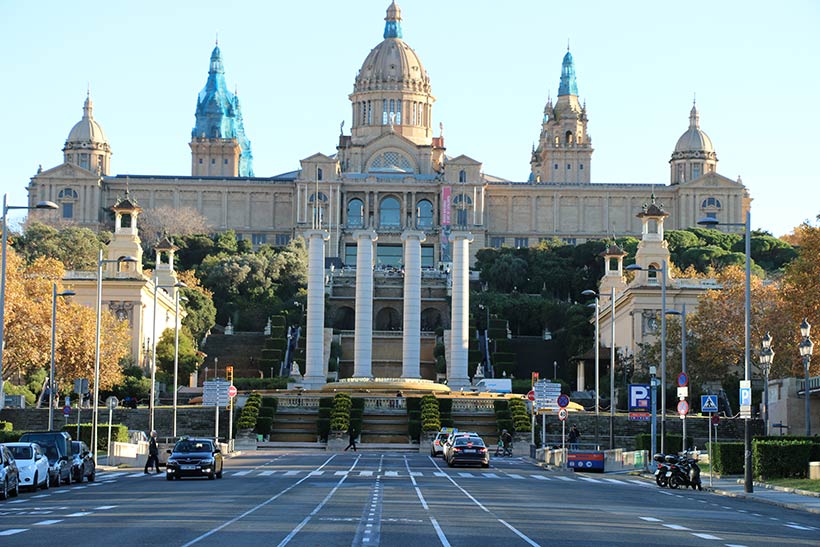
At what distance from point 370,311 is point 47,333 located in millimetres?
31518

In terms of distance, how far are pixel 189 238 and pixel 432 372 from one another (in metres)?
48.4

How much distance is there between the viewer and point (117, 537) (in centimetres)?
2730

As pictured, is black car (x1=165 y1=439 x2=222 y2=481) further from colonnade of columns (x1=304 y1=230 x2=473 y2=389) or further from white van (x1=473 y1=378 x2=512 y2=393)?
white van (x1=473 y1=378 x2=512 y2=393)

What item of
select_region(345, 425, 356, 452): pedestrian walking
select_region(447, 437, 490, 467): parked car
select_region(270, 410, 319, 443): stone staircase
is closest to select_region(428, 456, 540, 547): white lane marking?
select_region(447, 437, 490, 467): parked car

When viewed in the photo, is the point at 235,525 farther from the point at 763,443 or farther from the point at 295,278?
the point at 295,278

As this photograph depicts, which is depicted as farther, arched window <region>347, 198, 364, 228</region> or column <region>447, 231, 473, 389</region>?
arched window <region>347, 198, 364, 228</region>

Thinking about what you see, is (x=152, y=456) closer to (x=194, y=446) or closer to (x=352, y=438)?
(x=194, y=446)

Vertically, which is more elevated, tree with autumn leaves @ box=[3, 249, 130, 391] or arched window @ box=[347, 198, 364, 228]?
arched window @ box=[347, 198, 364, 228]

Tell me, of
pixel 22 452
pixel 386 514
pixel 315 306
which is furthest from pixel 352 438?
pixel 386 514

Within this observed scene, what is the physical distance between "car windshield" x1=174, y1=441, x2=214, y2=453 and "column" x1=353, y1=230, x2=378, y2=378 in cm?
5730

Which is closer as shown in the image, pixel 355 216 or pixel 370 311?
pixel 370 311

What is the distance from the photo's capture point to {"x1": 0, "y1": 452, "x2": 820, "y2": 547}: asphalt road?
90.3 feet

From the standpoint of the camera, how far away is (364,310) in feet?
359

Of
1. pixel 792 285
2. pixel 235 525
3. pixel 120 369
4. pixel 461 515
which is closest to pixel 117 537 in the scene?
pixel 235 525
